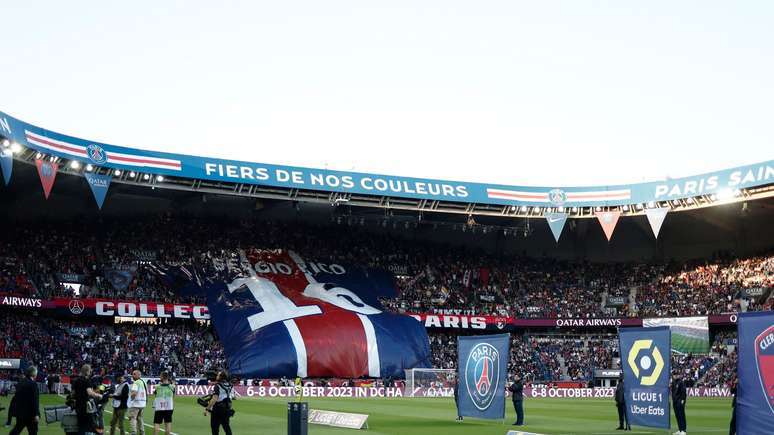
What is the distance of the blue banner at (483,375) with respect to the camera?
26.5 meters

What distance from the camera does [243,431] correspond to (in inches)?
1026

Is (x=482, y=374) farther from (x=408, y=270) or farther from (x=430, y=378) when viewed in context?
(x=408, y=270)

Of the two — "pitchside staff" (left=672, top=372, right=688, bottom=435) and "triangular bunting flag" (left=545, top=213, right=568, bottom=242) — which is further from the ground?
"triangular bunting flag" (left=545, top=213, right=568, bottom=242)

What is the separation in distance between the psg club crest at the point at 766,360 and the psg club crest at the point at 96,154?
47.1m

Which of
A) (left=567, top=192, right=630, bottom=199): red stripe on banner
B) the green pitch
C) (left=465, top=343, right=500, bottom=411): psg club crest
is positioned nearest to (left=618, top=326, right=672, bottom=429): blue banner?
(left=465, top=343, right=500, bottom=411): psg club crest

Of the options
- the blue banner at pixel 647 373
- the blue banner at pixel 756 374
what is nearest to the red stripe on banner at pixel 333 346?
the blue banner at pixel 647 373

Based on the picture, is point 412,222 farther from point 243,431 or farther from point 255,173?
point 243,431

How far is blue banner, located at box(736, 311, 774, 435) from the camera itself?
39.7 feet

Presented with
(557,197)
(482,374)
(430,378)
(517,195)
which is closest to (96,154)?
(430,378)

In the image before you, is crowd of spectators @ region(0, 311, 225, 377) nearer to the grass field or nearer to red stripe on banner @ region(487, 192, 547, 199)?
the grass field

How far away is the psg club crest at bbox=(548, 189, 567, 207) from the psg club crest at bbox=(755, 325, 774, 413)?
54435 millimetres

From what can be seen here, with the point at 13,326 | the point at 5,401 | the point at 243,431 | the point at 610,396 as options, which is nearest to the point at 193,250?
the point at 13,326

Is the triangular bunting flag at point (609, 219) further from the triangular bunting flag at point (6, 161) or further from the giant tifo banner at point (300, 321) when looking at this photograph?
the triangular bunting flag at point (6, 161)

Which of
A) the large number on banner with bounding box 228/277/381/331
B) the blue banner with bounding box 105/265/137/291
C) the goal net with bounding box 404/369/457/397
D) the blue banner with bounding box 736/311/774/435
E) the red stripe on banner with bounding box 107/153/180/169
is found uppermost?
the red stripe on banner with bounding box 107/153/180/169
